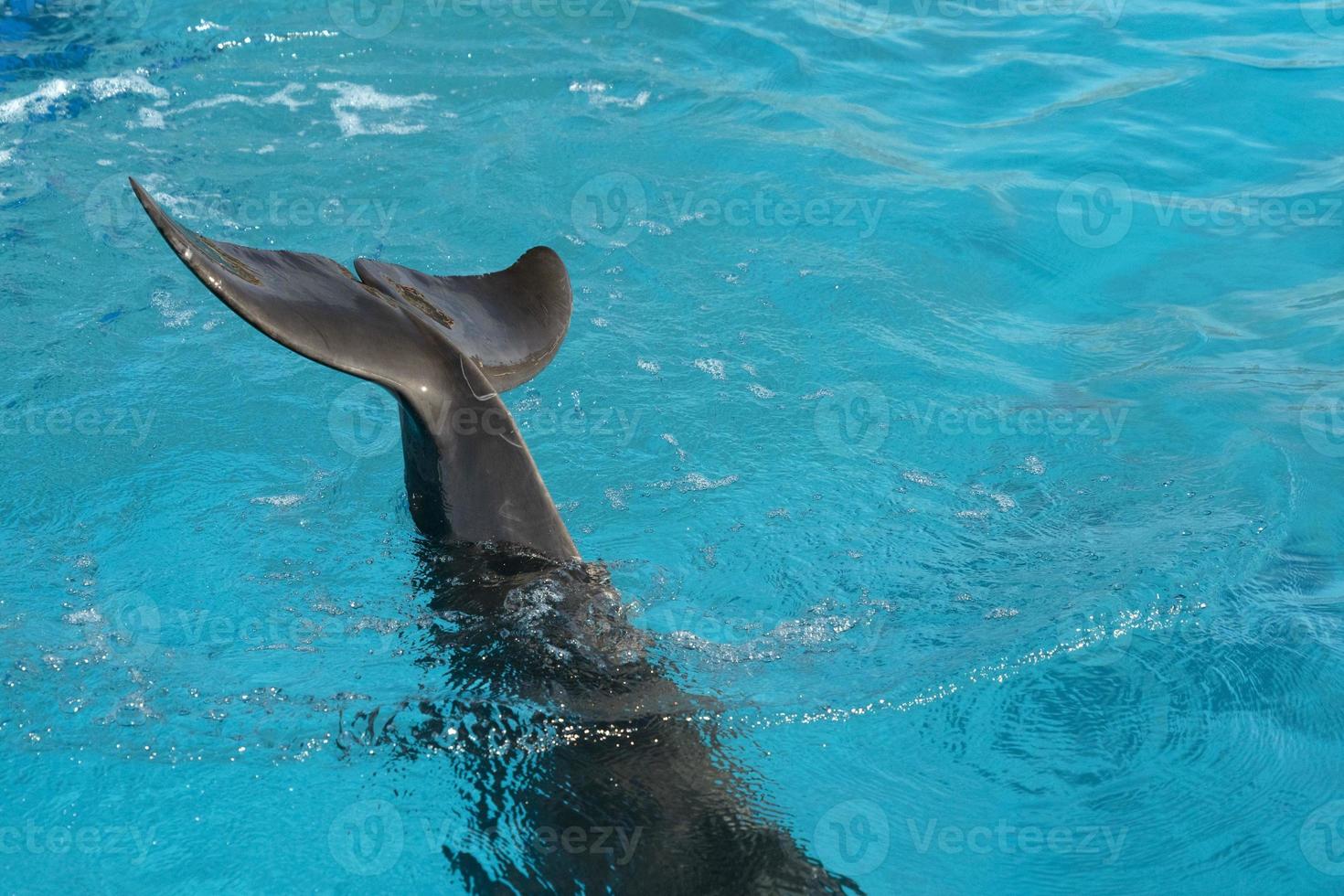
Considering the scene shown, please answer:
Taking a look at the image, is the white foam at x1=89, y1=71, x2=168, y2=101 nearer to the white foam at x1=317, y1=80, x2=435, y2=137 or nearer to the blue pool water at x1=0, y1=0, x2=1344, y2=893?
the blue pool water at x1=0, y1=0, x2=1344, y2=893

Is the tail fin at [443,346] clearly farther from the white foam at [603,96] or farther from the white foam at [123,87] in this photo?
the white foam at [123,87]

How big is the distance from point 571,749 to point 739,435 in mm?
2518

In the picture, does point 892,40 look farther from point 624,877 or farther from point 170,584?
point 624,877

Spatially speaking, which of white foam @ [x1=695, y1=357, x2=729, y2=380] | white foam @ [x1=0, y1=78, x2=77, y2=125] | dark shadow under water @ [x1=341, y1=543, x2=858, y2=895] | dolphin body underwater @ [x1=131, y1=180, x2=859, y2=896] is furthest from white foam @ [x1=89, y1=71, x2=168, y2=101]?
dark shadow under water @ [x1=341, y1=543, x2=858, y2=895]

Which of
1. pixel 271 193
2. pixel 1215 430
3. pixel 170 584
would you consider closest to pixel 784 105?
pixel 271 193

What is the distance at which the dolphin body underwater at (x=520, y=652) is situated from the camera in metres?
3.65

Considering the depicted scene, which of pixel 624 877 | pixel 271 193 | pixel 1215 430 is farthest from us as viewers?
pixel 271 193

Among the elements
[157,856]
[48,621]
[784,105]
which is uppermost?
[784,105]

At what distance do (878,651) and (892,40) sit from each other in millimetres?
8336

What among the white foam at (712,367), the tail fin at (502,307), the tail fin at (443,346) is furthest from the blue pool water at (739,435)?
the tail fin at (502,307)

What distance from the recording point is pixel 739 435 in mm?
6156

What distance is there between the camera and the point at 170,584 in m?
5.02

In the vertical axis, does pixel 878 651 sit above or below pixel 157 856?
above

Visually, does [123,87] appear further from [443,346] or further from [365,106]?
[443,346]
